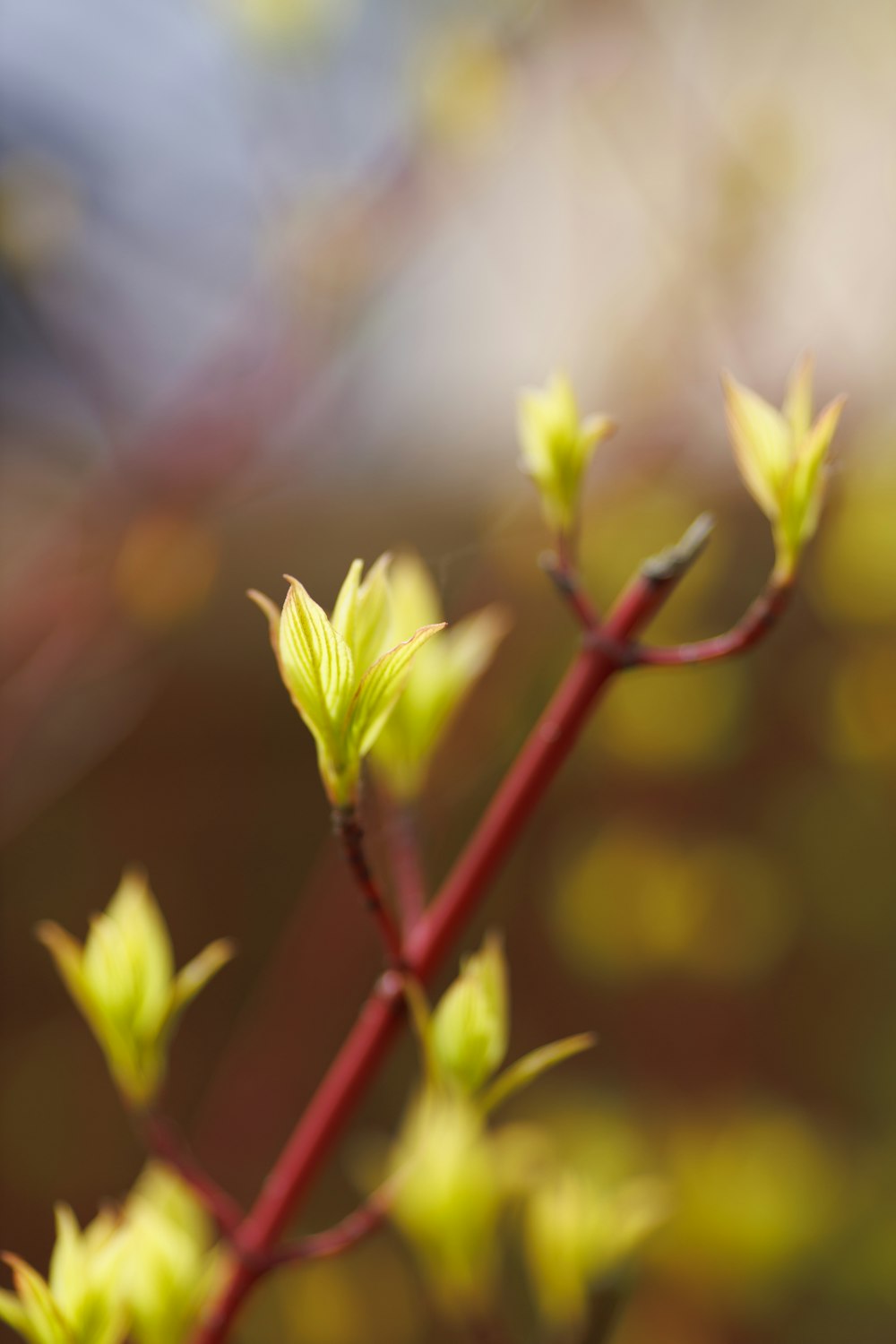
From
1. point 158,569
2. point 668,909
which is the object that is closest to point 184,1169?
point 158,569

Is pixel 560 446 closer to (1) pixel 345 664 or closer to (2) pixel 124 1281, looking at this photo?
(1) pixel 345 664

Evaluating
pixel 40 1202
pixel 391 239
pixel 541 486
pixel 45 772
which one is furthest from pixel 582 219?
pixel 40 1202

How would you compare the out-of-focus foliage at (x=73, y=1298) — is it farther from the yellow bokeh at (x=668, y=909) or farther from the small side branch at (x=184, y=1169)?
the yellow bokeh at (x=668, y=909)

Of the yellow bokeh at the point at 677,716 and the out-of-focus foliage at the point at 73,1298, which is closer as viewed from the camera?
the out-of-focus foliage at the point at 73,1298

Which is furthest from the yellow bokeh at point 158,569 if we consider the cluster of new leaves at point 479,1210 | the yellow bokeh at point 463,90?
the cluster of new leaves at point 479,1210

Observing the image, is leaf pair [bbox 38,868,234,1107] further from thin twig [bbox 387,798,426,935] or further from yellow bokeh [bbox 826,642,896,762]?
yellow bokeh [bbox 826,642,896,762]

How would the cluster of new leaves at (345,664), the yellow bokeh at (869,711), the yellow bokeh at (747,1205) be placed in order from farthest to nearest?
the yellow bokeh at (869,711) → the yellow bokeh at (747,1205) → the cluster of new leaves at (345,664)
